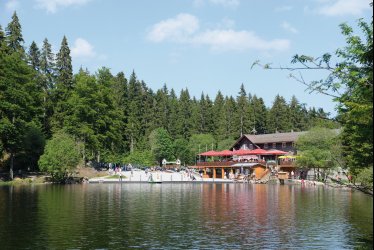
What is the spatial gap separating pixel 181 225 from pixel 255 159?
5922cm

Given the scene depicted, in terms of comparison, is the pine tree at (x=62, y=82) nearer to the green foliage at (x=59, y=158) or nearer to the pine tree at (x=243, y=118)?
the green foliage at (x=59, y=158)

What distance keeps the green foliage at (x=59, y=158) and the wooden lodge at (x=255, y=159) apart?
2685 centimetres

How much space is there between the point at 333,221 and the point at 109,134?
2226 inches

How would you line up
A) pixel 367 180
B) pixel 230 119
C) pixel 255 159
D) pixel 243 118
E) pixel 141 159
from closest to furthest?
pixel 367 180, pixel 255 159, pixel 141 159, pixel 243 118, pixel 230 119

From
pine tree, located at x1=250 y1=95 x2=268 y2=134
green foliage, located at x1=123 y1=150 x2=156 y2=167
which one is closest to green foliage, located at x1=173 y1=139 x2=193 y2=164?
green foliage, located at x1=123 y1=150 x2=156 y2=167

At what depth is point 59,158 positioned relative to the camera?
Result: 58344mm

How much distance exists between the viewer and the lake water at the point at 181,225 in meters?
19.0

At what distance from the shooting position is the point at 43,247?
1781cm

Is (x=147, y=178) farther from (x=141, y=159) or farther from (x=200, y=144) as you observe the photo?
(x=200, y=144)

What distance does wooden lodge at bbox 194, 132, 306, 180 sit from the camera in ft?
249

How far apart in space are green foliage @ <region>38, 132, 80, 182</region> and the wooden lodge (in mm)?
26851

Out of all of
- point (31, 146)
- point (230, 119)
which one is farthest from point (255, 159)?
point (31, 146)

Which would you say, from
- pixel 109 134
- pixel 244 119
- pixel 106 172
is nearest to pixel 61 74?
pixel 109 134

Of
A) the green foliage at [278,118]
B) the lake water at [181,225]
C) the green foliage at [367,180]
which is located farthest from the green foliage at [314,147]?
the green foliage at [367,180]
